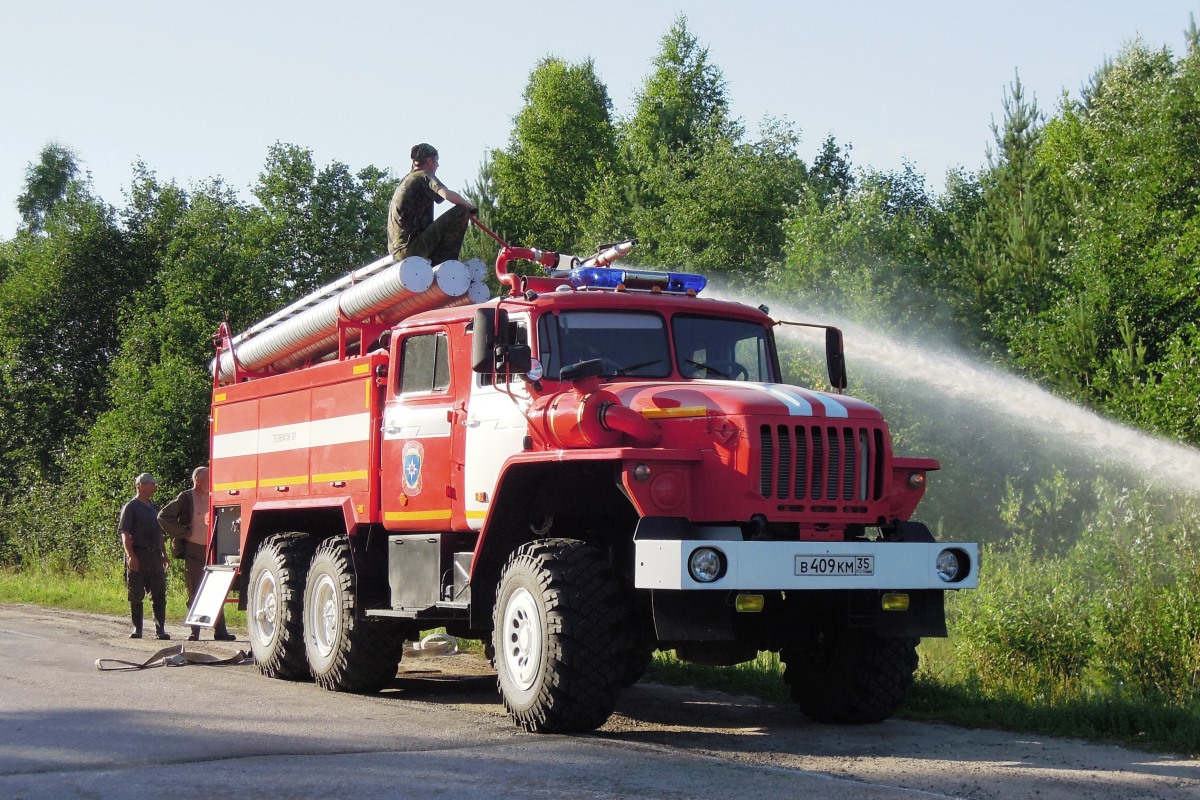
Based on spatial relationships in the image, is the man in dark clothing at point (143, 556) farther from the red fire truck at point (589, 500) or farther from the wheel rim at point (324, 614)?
the wheel rim at point (324, 614)

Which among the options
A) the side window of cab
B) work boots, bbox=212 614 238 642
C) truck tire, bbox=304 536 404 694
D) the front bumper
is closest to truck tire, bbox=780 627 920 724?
the front bumper

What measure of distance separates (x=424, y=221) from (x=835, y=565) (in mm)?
5286

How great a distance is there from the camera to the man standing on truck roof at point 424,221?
39.5ft

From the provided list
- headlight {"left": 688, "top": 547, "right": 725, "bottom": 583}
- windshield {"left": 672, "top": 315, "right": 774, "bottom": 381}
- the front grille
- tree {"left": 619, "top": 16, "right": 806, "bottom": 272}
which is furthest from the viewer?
tree {"left": 619, "top": 16, "right": 806, "bottom": 272}

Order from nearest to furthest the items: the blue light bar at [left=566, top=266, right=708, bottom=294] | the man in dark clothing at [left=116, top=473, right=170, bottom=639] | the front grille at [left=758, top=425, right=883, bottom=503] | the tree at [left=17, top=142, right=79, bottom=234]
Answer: the front grille at [left=758, top=425, right=883, bottom=503], the blue light bar at [left=566, top=266, right=708, bottom=294], the man in dark clothing at [left=116, top=473, right=170, bottom=639], the tree at [left=17, top=142, right=79, bottom=234]

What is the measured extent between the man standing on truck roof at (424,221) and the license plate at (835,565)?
479cm

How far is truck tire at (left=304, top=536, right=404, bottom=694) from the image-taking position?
1135cm

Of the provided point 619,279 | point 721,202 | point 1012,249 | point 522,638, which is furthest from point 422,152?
point 721,202

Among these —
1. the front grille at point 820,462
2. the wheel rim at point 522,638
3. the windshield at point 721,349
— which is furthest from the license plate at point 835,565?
the windshield at point 721,349

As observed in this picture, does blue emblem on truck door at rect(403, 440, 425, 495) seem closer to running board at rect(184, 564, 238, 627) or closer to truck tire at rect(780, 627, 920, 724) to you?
truck tire at rect(780, 627, 920, 724)

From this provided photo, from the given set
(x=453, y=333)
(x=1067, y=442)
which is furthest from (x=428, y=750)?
(x=1067, y=442)

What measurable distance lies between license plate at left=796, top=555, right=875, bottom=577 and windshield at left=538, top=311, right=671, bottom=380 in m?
1.98

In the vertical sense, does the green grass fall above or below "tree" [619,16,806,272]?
below

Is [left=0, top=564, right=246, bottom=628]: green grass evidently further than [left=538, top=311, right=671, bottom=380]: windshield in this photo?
Yes
